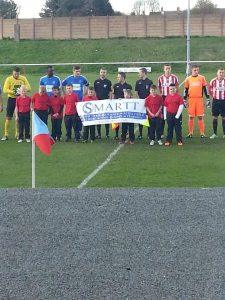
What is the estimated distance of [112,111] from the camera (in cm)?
2052

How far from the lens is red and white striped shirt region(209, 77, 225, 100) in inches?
809

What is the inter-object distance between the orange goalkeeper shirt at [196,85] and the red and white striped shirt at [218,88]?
341mm

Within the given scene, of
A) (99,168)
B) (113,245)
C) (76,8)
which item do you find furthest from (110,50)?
(113,245)

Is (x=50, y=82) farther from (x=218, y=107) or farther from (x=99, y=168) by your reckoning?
(x=99, y=168)

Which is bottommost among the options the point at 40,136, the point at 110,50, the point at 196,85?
the point at 40,136

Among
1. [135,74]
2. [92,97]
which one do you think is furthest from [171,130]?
[135,74]

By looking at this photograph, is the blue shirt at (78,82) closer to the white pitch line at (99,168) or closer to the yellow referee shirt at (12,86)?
the yellow referee shirt at (12,86)

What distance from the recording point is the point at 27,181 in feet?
49.5

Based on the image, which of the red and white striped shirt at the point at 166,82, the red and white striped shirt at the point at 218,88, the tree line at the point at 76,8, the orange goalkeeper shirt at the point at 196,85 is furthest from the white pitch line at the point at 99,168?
the tree line at the point at 76,8

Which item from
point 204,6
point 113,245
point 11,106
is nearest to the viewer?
point 113,245

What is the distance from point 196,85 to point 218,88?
2.27 ft

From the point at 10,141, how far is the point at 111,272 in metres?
13.0

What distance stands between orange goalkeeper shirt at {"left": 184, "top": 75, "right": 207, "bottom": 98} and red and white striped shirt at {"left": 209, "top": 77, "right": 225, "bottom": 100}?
1.12ft

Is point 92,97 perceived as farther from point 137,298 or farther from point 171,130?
point 137,298
